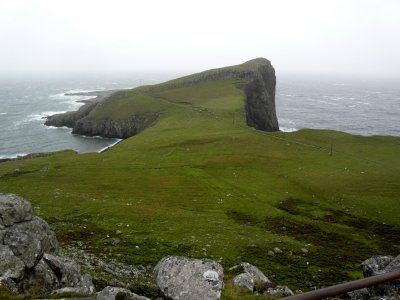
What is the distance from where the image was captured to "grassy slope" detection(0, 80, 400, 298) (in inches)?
1420

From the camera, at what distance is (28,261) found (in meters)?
21.2

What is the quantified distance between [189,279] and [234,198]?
3778 centimetres

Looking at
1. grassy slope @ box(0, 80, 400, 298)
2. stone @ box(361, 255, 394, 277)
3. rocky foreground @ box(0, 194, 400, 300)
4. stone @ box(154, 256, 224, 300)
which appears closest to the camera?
stone @ box(154, 256, 224, 300)

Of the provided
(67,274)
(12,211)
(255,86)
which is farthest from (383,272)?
(255,86)

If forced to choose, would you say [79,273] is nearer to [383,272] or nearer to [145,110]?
[383,272]

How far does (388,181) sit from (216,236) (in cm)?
3586

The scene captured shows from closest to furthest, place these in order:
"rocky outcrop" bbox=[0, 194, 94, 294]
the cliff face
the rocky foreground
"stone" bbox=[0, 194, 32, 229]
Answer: the rocky foreground < "rocky outcrop" bbox=[0, 194, 94, 294] < "stone" bbox=[0, 194, 32, 229] < the cliff face

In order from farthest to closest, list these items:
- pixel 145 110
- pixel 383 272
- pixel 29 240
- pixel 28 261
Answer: pixel 145 110
pixel 29 240
pixel 28 261
pixel 383 272

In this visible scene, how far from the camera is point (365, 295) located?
696 inches

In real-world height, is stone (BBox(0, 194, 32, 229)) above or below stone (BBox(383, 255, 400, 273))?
above

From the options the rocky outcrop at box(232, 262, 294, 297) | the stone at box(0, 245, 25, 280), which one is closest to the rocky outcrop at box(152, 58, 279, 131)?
the rocky outcrop at box(232, 262, 294, 297)

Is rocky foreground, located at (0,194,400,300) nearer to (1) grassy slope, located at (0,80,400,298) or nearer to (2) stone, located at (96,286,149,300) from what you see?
(2) stone, located at (96,286,149,300)

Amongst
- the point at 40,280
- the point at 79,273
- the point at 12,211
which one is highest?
the point at 12,211

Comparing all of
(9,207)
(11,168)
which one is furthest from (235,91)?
(9,207)
